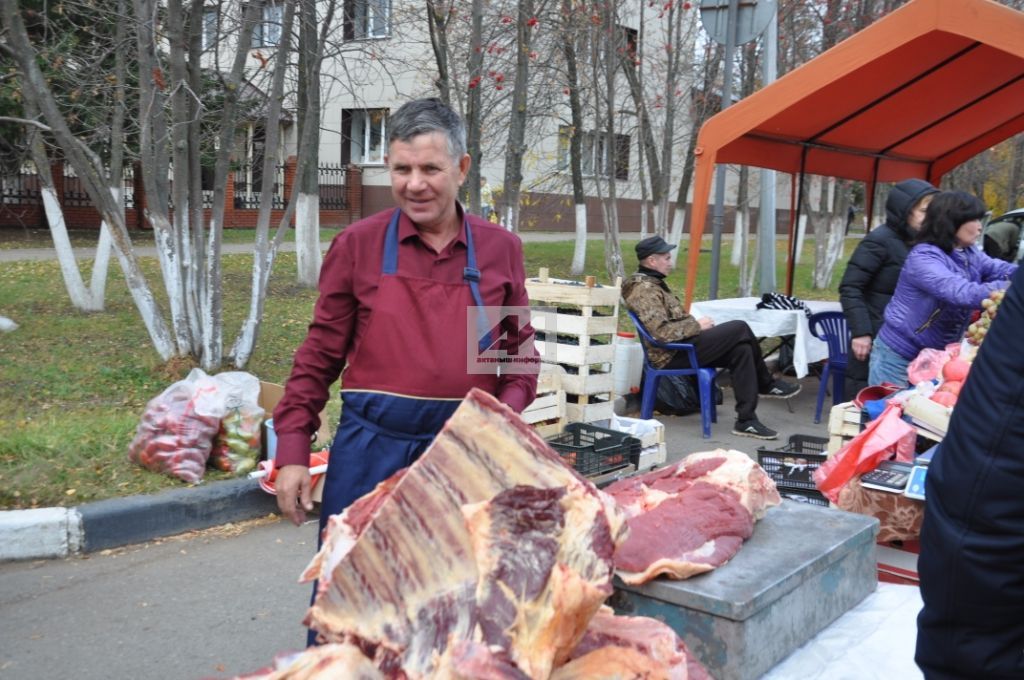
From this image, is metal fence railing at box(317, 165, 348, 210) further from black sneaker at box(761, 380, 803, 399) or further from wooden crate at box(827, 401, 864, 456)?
wooden crate at box(827, 401, 864, 456)

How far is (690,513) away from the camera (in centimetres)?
259

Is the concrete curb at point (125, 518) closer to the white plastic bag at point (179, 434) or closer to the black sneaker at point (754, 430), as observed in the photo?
the white plastic bag at point (179, 434)

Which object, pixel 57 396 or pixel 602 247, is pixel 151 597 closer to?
pixel 57 396

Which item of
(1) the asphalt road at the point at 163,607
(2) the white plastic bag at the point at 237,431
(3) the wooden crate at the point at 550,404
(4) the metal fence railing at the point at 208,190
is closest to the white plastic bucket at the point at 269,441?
(2) the white plastic bag at the point at 237,431

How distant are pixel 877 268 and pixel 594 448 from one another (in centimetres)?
268

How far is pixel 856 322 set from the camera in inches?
269

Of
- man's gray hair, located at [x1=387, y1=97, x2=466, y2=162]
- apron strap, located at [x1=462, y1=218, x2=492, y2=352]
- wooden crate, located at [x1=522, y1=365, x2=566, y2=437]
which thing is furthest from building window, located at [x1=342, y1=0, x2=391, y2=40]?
apron strap, located at [x1=462, y1=218, x2=492, y2=352]

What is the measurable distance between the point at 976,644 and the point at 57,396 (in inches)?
280

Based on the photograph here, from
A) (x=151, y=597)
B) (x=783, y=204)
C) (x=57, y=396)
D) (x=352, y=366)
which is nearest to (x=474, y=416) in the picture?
(x=352, y=366)

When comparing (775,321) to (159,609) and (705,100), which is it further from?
(705,100)

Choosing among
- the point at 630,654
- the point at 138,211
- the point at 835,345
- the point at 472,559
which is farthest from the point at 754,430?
the point at 138,211

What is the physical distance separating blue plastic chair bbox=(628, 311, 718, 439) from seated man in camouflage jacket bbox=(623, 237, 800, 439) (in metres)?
0.05

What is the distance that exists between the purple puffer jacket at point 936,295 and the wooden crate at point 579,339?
1.99 meters

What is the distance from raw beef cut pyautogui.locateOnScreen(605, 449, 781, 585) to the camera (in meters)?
2.32
